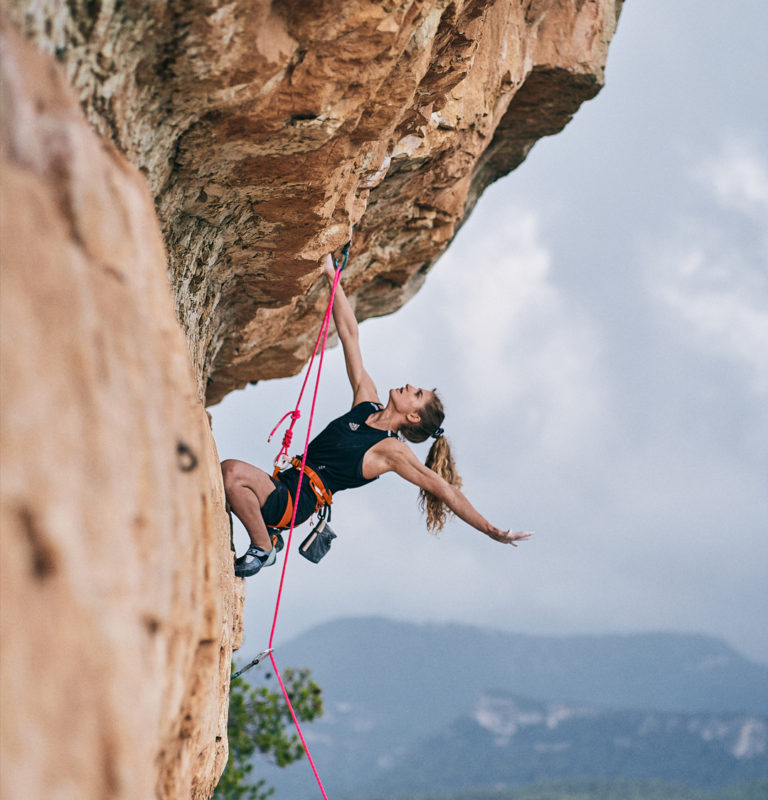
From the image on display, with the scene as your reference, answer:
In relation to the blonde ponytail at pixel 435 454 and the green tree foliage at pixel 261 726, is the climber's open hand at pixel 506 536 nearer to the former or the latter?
the blonde ponytail at pixel 435 454

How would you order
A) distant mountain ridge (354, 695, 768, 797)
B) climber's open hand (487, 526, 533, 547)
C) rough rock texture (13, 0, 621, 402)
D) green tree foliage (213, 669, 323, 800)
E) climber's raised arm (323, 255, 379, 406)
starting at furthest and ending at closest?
1. distant mountain ridge (354, 695, 768, 797)
2. green tree foliage (213, 669, 323, 800)
3. climber's raised arm (323, 255, 379, 406)
4. climber's open hand (487, 526, 533, 547)
5. rough rock texture (13, 0, 621, 402)

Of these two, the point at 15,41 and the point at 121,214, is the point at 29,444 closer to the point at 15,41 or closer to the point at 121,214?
the point at 121,214

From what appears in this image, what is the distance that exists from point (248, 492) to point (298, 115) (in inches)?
105

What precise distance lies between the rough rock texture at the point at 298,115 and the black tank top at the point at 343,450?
1.27m

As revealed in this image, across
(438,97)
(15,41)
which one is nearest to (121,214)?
(15,41)

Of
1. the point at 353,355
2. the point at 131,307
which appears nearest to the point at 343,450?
the point at 353,355

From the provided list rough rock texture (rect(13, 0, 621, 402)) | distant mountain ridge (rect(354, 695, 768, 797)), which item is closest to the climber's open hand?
rough rock texture (rect(13, 0, 621, 402))

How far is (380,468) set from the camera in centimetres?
656

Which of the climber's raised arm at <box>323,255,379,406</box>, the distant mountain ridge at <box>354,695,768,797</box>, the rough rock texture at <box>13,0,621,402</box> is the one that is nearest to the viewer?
the rough rock texture at <box>13,0,621,402</box>

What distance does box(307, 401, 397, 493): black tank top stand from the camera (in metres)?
6.64

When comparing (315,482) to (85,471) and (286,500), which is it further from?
(85,471)

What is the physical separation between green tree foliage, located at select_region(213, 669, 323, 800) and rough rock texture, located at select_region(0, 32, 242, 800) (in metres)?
13.8

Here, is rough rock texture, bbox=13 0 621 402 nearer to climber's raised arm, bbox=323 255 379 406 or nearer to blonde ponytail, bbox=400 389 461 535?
climber's raised arm, bbox=323 255 379 406

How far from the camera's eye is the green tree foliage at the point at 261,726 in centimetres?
1677
